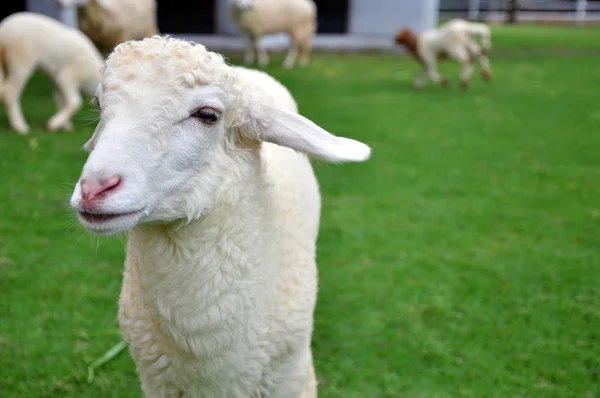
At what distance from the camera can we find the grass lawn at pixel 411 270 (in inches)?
135

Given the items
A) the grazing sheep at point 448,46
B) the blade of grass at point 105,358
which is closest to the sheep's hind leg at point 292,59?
the grazing sheep at point 448,46

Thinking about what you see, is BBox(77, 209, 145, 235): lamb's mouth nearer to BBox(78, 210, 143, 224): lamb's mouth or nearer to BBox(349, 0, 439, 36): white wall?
BBox(78, 210, 143, 224): lamb's mouth

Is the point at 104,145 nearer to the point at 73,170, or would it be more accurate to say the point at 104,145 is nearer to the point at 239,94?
the point at 239,94

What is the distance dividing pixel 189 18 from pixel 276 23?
4.20 m

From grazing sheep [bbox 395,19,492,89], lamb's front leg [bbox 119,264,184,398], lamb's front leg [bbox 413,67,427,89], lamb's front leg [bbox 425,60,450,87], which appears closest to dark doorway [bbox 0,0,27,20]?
grazing sheep [bbox 395,19,492,89]

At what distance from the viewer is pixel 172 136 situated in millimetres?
1982

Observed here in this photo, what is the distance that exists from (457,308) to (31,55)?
567 centimetres

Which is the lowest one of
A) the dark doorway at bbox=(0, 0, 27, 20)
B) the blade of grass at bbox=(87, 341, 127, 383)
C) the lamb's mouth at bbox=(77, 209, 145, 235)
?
the blade of grass at bbox=(87, 341, 127, 383)

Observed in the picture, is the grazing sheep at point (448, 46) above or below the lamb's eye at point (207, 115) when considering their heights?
below

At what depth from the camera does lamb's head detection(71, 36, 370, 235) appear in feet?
5.99

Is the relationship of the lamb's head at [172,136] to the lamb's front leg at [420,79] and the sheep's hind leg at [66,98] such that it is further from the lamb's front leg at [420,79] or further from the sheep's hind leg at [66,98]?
the lamb's front leg at [420,79]

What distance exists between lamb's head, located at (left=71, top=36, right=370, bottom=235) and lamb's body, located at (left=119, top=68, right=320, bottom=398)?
12 centimetres

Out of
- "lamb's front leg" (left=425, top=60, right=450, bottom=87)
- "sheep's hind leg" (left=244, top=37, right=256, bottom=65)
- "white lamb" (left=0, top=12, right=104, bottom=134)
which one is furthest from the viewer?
"sheep's hind leg" (left=244, top=37, right=256, bottom=65)

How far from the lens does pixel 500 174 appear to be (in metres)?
6.85
